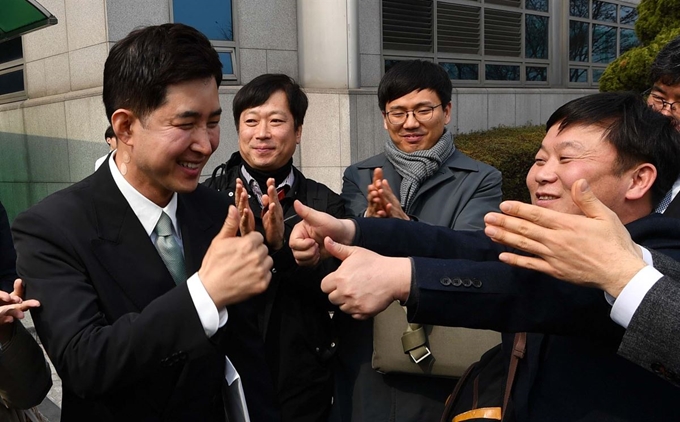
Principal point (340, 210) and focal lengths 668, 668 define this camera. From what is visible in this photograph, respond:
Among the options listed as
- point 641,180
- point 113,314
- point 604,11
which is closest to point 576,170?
point 641,180

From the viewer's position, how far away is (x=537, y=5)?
12.4 m

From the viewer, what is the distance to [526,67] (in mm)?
12312

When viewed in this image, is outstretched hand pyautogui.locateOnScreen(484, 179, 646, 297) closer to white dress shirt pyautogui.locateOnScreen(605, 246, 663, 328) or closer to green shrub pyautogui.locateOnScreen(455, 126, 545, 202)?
white dress shirt pyautogui.locateOnScreen(605, 246, 663, 328)

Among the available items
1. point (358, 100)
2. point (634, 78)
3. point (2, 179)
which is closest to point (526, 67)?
point (358, 100)

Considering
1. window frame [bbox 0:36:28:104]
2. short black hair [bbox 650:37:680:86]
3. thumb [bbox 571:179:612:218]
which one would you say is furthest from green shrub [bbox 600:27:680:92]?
window frame [bbox 0:36:28:104]

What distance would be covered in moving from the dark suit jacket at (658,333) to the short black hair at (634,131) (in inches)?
19.3

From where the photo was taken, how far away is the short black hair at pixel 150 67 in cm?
195

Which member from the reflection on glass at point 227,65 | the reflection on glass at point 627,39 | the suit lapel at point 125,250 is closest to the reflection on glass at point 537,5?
the reflection on glass at point 627,39

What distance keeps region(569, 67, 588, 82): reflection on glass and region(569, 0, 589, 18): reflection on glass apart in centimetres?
103

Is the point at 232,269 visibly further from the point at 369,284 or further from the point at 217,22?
the point at 217,22

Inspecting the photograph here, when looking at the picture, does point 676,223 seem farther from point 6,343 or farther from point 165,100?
point 6,343

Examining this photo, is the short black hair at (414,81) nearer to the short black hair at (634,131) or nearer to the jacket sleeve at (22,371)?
the short black hair at (634,131)

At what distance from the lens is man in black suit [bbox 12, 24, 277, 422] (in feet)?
5.69

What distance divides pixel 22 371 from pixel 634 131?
1926 millimetres
